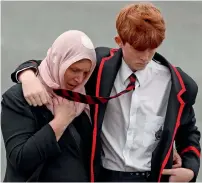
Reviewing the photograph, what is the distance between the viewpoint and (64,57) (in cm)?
192

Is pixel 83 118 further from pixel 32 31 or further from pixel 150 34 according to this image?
pixel 32 31

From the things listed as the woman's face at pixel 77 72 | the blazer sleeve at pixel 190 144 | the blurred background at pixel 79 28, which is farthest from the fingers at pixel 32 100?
the blurred background at pixel 79 28

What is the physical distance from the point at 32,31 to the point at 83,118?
3.10 m

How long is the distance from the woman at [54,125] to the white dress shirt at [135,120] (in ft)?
0.32

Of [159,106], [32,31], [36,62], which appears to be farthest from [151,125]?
[32,31]

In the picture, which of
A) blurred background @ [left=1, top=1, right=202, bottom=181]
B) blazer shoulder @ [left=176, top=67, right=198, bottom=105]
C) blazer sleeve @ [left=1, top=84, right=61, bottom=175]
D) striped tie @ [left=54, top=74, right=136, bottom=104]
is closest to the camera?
blazer sleeve @ [left=1, top=84, right=61, bottom=175]

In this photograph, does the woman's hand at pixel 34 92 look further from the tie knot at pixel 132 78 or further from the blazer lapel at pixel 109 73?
the tie knot at pixel 132 78

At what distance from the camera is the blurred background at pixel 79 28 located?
4566mm

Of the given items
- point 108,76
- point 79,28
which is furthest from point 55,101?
point 79,28

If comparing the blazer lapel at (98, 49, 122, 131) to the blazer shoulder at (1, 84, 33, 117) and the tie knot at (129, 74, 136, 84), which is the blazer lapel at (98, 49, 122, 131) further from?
the blazer shoulder at (1, 84, 33, 117)

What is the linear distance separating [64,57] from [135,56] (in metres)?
0.25

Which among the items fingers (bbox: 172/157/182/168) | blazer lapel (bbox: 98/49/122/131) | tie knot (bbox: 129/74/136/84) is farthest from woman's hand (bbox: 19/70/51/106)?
fingers (bbox: 172/157/182/168)

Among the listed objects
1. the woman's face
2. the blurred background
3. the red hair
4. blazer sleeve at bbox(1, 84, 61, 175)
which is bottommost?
the blurred background

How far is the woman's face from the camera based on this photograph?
1.92 metres
